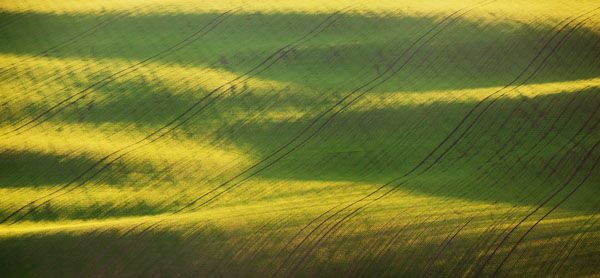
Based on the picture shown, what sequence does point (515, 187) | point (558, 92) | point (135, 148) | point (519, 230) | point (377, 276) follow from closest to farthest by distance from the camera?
point (377, 276) < point (519, 230) < point (515, 187) < point (135, 148) < point (558, 92)

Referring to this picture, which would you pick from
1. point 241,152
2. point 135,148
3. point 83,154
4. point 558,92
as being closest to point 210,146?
point 241,152

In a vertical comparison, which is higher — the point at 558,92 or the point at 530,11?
the point at 530,11

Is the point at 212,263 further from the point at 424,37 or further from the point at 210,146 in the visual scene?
the point at 424,37

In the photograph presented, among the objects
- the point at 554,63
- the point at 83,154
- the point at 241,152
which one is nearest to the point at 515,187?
the point at 554,63

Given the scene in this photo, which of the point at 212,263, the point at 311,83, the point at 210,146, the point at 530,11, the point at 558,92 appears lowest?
the point at 212,263

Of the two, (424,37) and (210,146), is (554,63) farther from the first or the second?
(210,146)

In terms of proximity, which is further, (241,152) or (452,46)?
(452,46)

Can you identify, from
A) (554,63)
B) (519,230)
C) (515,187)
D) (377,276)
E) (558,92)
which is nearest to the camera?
(377,276)
